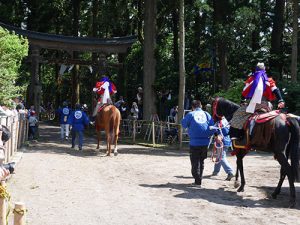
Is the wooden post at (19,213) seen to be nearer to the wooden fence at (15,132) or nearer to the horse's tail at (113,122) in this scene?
the wooden fence at (15,132)

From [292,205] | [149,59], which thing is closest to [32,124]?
[149,59]

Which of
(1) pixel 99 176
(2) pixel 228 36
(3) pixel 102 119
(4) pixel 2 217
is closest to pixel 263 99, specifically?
(1) pixel 99 176

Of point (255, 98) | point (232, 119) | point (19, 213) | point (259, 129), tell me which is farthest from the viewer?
point (232, 119)

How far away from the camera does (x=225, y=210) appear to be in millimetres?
7984

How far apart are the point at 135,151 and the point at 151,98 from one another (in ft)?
21.8

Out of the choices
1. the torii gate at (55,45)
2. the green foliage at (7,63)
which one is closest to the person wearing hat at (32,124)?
the torii gate at (55,45)

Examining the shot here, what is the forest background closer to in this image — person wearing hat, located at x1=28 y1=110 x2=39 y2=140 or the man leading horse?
person wearing hat, located at x1=28 y1=110 x2=39 y2=140

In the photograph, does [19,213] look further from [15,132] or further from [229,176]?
[15,132]

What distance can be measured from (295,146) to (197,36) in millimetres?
19919

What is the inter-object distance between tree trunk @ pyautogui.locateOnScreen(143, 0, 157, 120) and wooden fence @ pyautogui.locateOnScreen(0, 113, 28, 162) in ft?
24.2

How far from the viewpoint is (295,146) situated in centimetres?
884

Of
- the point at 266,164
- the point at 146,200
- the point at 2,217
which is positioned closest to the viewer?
the point at 2,217

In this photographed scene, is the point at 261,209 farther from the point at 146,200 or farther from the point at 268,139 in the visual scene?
the point at 146,200

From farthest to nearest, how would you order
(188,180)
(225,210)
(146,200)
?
(188,180)
(146,200)
(225,210)
